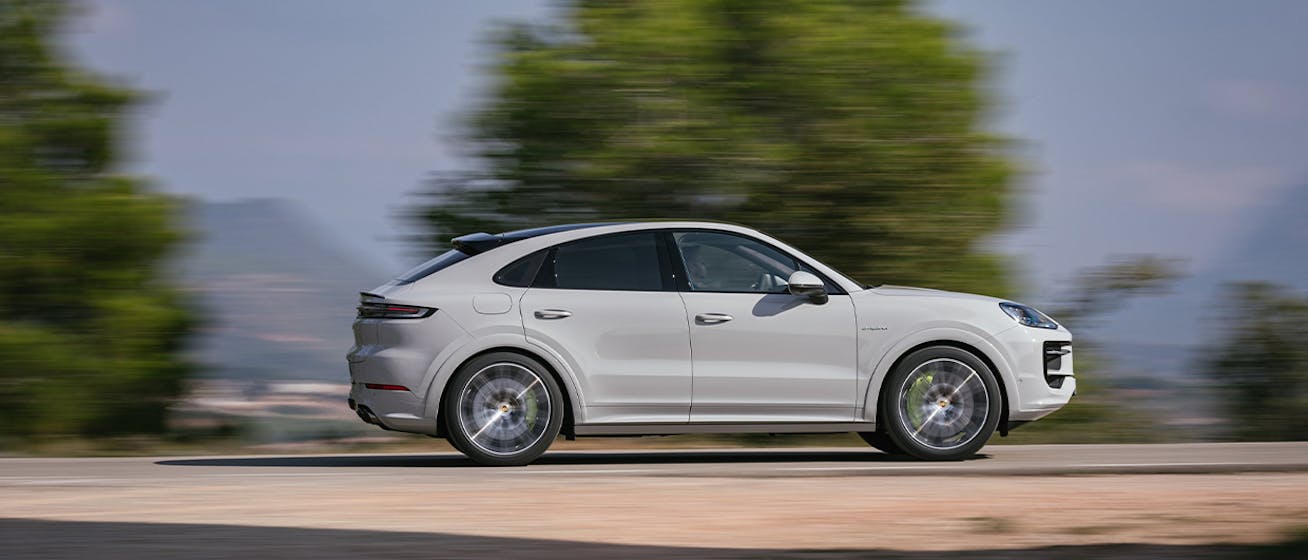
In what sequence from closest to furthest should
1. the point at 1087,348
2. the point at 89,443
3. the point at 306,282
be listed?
the point at 89,443, the point at 1087,348, the point at 306,282

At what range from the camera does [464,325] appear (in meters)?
10.1

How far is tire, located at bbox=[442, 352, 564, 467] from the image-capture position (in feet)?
33.1

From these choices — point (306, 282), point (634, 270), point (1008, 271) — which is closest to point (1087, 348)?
point (1008, 271)

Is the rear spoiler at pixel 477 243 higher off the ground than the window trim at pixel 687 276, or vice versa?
the rear spoiler at pixel 477 243

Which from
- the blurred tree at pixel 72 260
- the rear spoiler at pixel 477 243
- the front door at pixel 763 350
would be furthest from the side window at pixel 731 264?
the blurred tree at pixel 72 260

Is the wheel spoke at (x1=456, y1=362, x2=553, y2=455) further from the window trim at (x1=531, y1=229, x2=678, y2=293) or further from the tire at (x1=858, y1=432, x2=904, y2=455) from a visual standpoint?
the tire at (x1=858, y1=432, x2=904, y2=455)

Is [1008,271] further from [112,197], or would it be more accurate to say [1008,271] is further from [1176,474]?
[112,197]

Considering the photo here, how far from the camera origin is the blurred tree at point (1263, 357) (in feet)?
54.4

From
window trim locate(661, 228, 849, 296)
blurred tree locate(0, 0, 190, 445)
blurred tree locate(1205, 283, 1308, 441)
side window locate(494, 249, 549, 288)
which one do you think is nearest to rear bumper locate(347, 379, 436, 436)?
side window locate(494, 249, 549, 288)

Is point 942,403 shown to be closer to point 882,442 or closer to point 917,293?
point 917,293

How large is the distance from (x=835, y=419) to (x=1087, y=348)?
639 cm

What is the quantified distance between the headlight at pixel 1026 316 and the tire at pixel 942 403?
404 mm

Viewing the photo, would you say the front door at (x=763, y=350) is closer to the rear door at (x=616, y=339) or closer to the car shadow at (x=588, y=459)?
the rear door at (x=616, y=339)

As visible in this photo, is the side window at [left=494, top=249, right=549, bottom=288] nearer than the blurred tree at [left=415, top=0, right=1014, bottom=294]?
Yes
